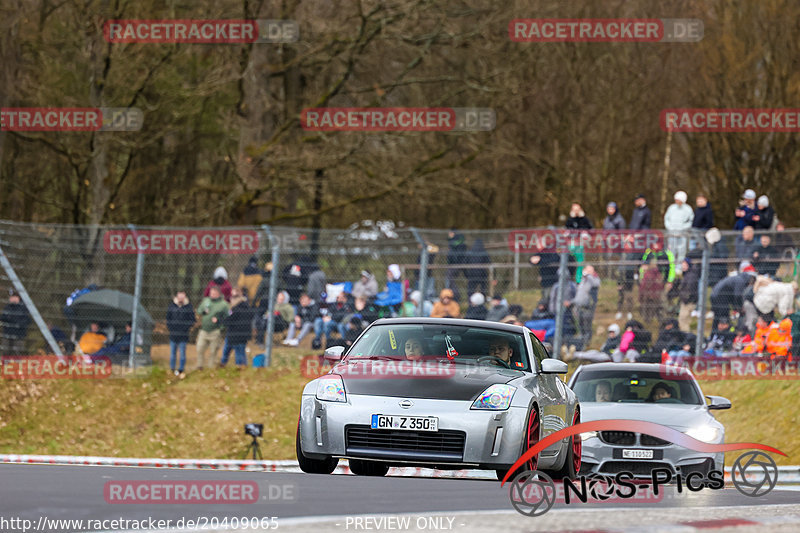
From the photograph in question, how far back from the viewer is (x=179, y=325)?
22.0 m

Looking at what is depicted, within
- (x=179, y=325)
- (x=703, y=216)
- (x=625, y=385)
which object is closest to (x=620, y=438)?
(x=625, y=385)

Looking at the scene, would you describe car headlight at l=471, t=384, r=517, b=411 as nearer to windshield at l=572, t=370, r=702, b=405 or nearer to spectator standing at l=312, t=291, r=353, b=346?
windshield at l=572, t=370, r=702, b=405

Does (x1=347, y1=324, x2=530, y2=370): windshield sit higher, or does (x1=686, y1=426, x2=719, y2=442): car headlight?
(x1=347, y1=324, x2=530, y2=370): windshield

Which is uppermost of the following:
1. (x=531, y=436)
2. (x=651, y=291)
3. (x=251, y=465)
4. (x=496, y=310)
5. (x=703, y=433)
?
(x=651, y=291)

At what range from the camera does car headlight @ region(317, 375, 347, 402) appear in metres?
9.59

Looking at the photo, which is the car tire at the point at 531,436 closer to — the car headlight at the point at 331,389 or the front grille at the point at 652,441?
the car headlight at the point at 331,389

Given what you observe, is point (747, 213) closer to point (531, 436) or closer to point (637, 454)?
point (637, 454)

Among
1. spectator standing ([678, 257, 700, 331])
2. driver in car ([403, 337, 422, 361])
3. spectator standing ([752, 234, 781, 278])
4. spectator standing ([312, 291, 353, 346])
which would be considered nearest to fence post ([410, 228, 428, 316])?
spectator standing ([312, 291, 353, 346])

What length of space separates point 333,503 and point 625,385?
6.54 metres

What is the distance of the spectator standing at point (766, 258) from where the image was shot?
63.1 ft

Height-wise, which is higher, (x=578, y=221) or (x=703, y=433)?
(x=578, y=221)

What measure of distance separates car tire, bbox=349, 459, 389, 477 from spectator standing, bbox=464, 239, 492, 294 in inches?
407

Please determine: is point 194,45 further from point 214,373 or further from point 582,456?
point 582,456

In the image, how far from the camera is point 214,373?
21969mm
